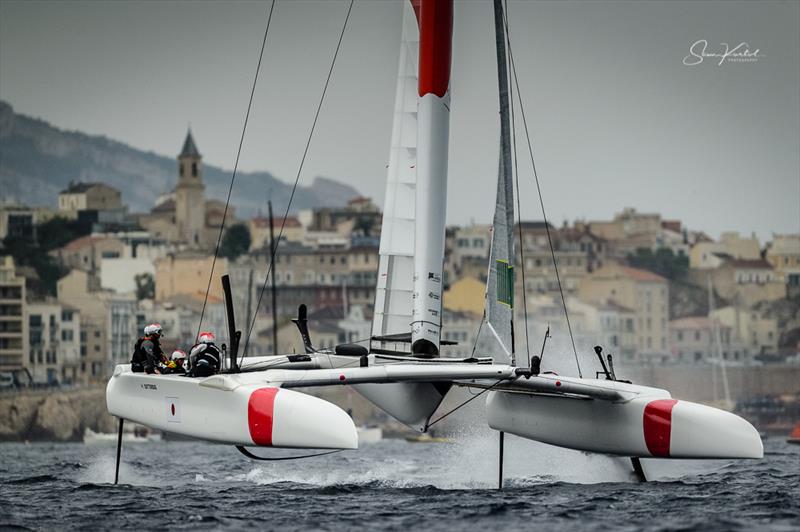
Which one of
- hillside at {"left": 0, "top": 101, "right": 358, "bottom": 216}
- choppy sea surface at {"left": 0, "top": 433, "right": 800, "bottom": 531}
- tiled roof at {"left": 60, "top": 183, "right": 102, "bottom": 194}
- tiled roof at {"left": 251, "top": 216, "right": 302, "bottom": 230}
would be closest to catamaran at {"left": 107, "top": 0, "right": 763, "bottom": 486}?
choppy sea surface at {"left": 0, "top": 433, "right": 800, "bottom": 531}

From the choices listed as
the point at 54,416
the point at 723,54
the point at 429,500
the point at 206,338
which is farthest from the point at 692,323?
the point at 429,500

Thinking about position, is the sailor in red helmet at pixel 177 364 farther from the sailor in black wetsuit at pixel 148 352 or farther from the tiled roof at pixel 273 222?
the tiled roof at pixel 273 222

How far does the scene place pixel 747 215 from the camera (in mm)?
87875

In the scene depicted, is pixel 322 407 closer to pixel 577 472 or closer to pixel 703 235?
pixel 577 472

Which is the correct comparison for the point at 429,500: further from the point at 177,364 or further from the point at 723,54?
the point at 723,54

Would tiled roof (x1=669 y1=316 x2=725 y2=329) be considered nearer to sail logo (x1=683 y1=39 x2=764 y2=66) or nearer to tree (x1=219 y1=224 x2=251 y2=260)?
sail logo (x1=683 y1=39 x2=764 y2=66)

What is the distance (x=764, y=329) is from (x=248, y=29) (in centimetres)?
4723

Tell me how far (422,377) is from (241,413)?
157cm

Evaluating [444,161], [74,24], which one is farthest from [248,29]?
[444,161]

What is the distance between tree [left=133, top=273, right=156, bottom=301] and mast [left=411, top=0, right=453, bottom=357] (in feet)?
214

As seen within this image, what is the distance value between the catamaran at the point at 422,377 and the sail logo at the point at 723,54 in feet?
263

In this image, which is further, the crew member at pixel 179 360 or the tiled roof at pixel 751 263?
the tiled roof at pixel 751 263

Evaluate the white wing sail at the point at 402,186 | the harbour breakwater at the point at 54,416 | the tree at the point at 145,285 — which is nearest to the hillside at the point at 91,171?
the tree at the point at 145,285

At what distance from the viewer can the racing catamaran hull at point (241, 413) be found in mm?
11438
